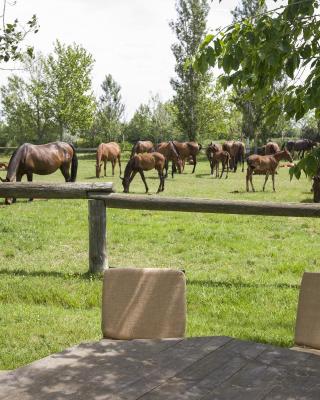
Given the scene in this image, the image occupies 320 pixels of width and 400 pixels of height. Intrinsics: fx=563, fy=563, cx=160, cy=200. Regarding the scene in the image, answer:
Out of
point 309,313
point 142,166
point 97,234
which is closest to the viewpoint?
point 309,313

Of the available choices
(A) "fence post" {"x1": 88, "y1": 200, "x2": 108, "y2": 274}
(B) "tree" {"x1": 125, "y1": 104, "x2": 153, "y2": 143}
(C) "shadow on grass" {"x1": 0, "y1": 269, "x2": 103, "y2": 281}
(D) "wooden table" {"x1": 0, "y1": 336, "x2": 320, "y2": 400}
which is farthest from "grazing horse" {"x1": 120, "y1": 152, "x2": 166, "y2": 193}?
(B) "tree" {"x1": 125, "y1": 104, "x2": 153, "y2": 143}

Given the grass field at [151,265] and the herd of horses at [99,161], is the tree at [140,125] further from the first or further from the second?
the grass field at [151,265]

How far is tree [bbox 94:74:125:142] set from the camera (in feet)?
204

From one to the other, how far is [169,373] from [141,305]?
1.24 metres

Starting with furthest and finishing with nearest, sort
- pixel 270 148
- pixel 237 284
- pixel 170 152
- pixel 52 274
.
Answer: pixel 270 148, pixel 170 152, pixel 52 274, pixel 237 284

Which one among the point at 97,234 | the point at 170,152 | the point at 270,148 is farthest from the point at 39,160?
the point at 270,148

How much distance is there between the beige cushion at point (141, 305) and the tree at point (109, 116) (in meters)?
56.0

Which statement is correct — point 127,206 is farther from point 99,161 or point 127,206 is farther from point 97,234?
point 99,161

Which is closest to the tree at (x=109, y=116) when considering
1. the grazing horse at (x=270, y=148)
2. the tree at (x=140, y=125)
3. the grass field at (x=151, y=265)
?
the tree at (x=140, y=125)

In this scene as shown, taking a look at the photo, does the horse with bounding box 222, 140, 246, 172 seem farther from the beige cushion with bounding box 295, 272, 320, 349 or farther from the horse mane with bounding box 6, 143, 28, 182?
the beige cushion with bounding box 295, 272, 320, 349

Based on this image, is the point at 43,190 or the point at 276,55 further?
the point at 43,190

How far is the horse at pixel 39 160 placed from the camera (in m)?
16.5

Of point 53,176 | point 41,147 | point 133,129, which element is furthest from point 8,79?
point 41,147

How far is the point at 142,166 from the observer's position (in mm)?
20125
